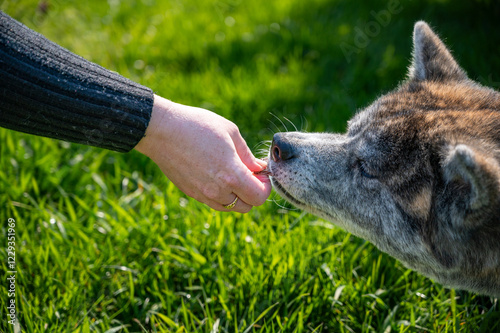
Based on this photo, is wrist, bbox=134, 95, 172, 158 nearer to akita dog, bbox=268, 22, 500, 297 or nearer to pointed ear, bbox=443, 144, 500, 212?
akita dog, bbox=268, 22, 500, 297

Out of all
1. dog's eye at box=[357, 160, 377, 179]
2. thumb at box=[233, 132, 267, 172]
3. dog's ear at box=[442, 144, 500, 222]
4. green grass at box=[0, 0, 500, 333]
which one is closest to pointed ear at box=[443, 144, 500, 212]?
dog's ear at box=[442, 144, 500, 222]

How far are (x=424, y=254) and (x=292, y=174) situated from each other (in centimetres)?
89

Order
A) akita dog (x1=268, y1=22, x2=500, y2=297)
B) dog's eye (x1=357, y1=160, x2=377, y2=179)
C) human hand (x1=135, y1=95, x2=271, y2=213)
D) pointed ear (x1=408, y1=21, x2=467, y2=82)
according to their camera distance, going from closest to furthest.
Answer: akita dog (x1=268, y1=22, x2=500, y2=297)
human hand (x1=135, y1=95, x2=271, y2=213)
dog's eye (x1=357, y1=160, x2=377, y2=179)
pointed ear (x1=408, y1=21, x2=467, y2=82)

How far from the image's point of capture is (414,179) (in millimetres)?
2613

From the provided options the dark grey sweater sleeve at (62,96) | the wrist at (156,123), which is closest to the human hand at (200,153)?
the wrist at (156,123)

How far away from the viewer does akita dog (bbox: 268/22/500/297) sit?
2.42m

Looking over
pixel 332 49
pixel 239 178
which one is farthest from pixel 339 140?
pixel 332 49

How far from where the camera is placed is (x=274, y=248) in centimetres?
335

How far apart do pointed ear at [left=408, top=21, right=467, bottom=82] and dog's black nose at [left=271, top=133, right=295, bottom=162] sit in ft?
3.98

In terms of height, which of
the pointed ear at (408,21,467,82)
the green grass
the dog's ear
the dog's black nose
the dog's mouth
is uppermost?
the pointed ear at (408,21,467,82)

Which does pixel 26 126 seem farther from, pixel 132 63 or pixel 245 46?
pixel 245 46

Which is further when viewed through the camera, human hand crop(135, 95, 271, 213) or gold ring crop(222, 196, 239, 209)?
gold ring crop(222, 196, 239, 209)

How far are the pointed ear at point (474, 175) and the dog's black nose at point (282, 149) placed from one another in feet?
2.95

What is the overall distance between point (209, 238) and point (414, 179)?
5.16 feet
